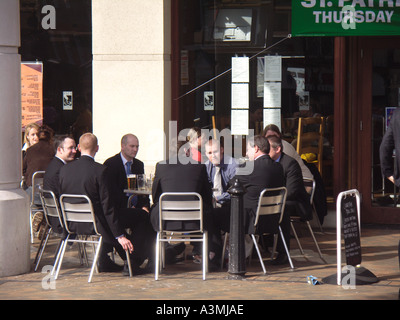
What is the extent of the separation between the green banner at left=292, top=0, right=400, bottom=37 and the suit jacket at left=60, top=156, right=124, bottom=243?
4.27 metres

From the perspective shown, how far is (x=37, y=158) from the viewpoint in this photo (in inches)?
428

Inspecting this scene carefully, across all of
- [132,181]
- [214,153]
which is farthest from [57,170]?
[214,153]

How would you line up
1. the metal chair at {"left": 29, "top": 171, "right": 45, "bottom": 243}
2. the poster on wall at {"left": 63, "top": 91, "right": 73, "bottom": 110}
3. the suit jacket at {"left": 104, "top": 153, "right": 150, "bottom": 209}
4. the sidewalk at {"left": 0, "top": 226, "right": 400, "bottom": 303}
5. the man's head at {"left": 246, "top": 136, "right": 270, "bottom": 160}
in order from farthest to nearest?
the poster on wall at {"left": 63, "top": 91, "right": 73, "bottom": 110}, the metal chair at {"left": 29, "top": 171, "right": 45, "bottom": 243}, the suit jacket at {"left": 104, "top": 153, "right": 150, "bottom": 209}, the man's head at {"left": 246, "top": 136, "right": 270, "bottom": 160}, the sidewalk at {"left": 0, "top": 226, "right": 400, "bottom": 303}

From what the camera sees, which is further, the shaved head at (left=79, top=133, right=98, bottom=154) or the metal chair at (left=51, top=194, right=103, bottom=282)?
the shaved head at (left=79, top=133, right=98, bottom=154)

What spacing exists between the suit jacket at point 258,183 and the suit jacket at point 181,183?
1.30 feet

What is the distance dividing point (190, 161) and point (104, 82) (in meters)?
3.30

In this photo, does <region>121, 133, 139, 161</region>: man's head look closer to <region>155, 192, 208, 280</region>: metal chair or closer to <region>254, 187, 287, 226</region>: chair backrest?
<region>155, 192, 208, 280</region>: metal chair

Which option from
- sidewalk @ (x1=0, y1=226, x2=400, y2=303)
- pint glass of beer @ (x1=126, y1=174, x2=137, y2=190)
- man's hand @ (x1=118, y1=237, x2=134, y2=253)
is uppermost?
pint glass of beer @ (x1=126, y1=174, x2=137, y2=190)

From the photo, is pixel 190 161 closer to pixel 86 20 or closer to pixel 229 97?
pixel 229 97

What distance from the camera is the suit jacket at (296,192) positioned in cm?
923

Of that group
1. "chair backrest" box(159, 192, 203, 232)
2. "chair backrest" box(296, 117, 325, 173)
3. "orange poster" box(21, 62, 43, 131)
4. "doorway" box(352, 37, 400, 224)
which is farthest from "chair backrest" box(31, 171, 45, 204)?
"doorway" box(352, 37, 400, 224)

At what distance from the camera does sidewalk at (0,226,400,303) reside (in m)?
7.40

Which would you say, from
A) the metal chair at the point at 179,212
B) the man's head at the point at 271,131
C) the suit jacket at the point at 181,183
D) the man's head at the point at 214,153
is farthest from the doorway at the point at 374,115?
the metal chair at the point at 179,212
